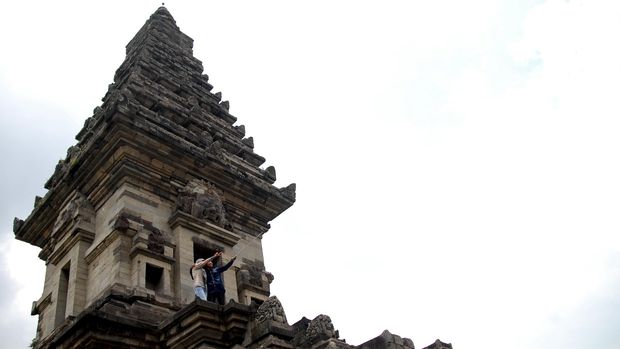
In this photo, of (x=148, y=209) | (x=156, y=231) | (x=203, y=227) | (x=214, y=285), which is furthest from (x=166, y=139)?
(x=214, y=285)

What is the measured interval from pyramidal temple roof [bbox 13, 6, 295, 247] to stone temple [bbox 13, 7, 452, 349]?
39 millimetres

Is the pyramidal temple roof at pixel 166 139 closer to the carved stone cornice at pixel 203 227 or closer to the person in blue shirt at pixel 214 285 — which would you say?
the carved stone cornice at pixel 203 227

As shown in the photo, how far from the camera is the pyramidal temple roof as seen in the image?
14.8m

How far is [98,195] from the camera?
1477 cm

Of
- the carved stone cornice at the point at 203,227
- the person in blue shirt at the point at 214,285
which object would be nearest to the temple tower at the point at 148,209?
the carved stone cornice at the point at 203,227

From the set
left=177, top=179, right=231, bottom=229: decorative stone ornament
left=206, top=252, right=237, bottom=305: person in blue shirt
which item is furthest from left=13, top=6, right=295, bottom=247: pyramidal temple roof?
left=206, top=252, right=237, bottom=305: person in blue shirt

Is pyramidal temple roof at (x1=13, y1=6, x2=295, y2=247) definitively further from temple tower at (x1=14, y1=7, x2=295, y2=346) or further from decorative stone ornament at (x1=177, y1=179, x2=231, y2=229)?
decorative stone ornament at (x1=177, y1=179, x2=231, y2=229)

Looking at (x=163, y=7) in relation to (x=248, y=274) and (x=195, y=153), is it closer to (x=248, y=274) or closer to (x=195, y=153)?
(x=195, y=153)

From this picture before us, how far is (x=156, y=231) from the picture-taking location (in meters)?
13.6

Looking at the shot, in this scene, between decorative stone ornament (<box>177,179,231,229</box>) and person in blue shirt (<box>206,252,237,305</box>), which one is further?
decorative stone ornament (<box>177,179,231,229</box>)

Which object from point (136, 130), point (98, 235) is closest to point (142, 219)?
point (98, 235)

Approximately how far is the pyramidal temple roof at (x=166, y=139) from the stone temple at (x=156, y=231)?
0.04 m

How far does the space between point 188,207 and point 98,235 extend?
2.22 m

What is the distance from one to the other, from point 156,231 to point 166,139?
269 centimetres
